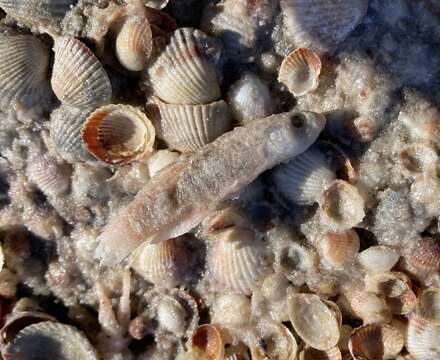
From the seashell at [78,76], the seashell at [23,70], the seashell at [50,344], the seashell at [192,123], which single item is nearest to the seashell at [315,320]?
the seashell at [192,123]

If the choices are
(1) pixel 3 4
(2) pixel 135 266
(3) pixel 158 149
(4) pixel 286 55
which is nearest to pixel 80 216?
(2) pixel 135 266

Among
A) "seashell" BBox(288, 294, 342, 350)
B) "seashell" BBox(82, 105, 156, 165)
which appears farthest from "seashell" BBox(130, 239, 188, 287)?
"seashell" BBox(288, 294, 342, 350)

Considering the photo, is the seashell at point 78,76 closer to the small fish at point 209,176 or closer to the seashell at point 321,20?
the small fish at point 209,176

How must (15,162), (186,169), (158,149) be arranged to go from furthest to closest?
(15,162) → (158,149) → (186,169)

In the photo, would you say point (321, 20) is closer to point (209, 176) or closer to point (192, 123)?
point (192, 123)

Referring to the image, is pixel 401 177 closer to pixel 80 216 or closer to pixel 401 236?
pixel 401 236

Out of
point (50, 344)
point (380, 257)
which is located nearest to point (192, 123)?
point (380, 257)
